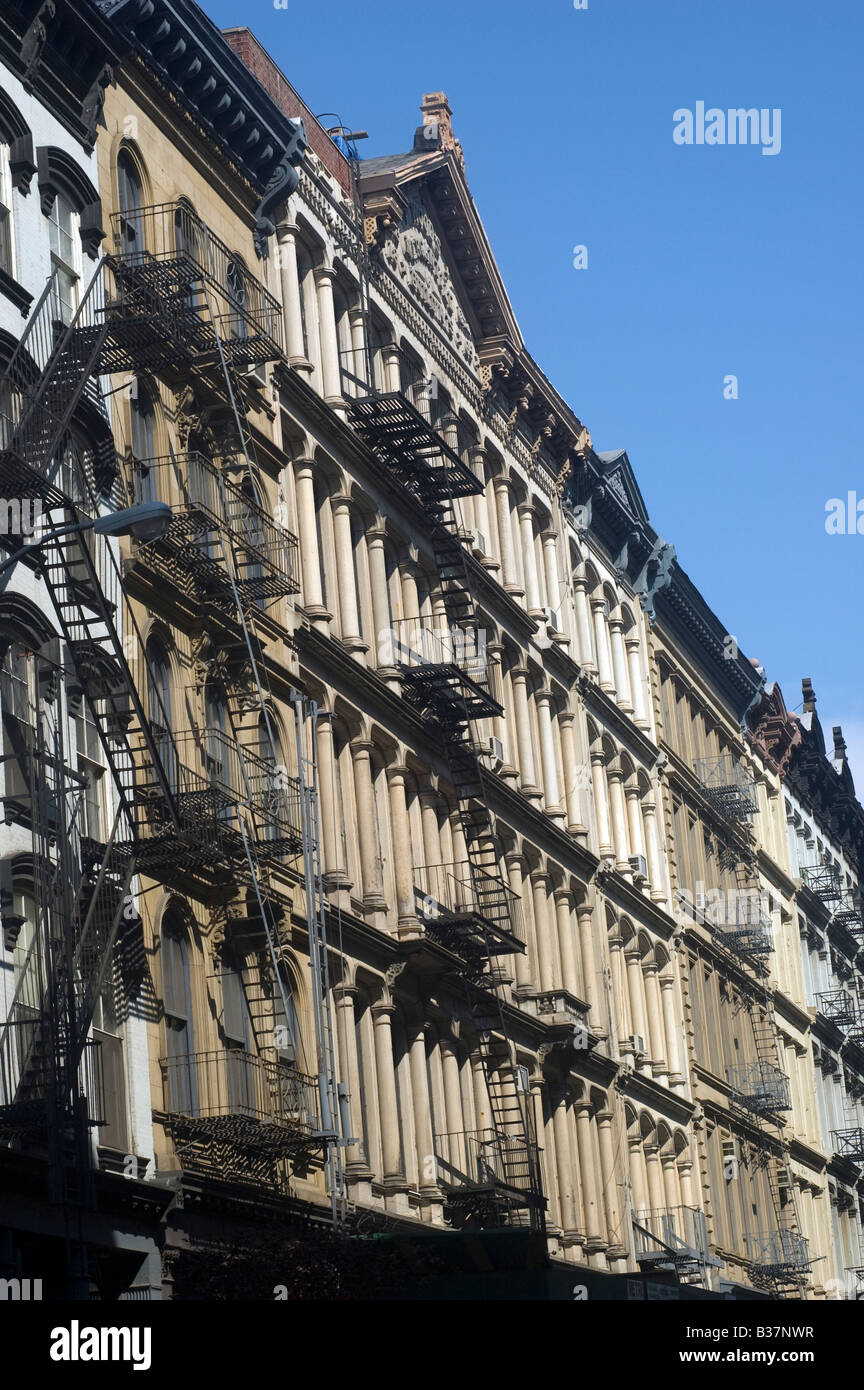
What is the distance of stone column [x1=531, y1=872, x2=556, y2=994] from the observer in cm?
5041

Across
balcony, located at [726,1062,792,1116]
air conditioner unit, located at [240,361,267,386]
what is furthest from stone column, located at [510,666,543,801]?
balcony, located at [726,1062,792,1116]

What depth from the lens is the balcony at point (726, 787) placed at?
69000mm

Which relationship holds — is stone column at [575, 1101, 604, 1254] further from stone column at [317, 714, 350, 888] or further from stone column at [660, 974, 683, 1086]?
stone column at [317, 714, 350, 888]

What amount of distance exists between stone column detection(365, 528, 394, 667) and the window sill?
13.3 meters

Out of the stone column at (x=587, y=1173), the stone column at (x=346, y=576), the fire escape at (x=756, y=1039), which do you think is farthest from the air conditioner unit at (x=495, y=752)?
the fire escape at (x=756, y=1039)

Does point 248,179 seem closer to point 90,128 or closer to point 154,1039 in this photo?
point 90,128

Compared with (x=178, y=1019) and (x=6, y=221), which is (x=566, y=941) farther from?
(x=6, y=221)

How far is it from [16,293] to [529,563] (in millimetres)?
24960

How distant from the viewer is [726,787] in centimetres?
6994

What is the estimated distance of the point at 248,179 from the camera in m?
41.5

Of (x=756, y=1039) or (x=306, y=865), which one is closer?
(x=306, y=865)

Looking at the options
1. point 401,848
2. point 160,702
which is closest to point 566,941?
point 401,848
